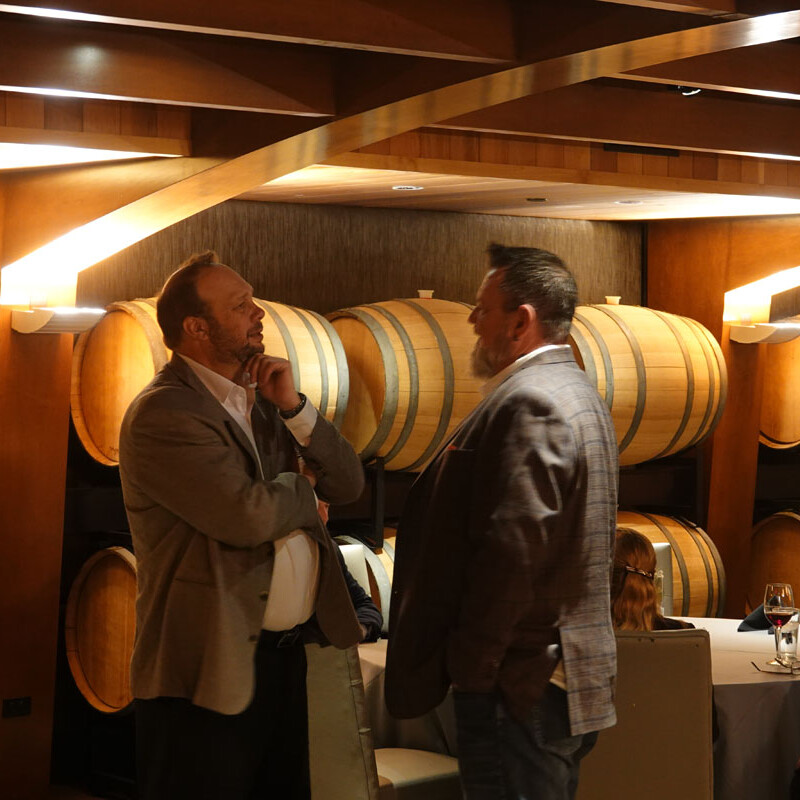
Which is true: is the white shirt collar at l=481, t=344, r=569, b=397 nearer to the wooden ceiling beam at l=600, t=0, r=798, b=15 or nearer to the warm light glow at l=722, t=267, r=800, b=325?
the wooden ceiling beam at l=600, t=0, r=798, b=15

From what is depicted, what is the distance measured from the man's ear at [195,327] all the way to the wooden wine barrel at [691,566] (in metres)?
3.53

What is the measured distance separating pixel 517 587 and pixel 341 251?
3.92m

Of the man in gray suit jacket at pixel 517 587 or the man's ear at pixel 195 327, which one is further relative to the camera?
the man's ear at pixel 195 327

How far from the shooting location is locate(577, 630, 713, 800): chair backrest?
10.4ft

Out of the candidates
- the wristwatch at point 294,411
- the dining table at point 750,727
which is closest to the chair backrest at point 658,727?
the dining table at point 750,727

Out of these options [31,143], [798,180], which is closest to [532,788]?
[31,143]

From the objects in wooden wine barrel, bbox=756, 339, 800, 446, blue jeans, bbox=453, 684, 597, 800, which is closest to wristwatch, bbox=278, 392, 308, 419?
blue jeans, bbox=453, 684, 597, 800

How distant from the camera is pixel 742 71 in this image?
142 inches

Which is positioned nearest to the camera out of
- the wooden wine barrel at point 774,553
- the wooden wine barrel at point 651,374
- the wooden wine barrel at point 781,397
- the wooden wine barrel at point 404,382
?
the wooden wine barrel at point 404,382

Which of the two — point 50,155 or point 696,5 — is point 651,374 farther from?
point 696,5

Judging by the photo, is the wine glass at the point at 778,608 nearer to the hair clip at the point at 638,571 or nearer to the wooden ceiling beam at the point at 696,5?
the hair clip at the point at 638,571

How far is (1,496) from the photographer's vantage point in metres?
4.68

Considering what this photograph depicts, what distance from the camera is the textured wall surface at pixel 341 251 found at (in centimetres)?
548

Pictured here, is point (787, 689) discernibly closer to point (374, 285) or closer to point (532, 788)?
point (532, 788)
